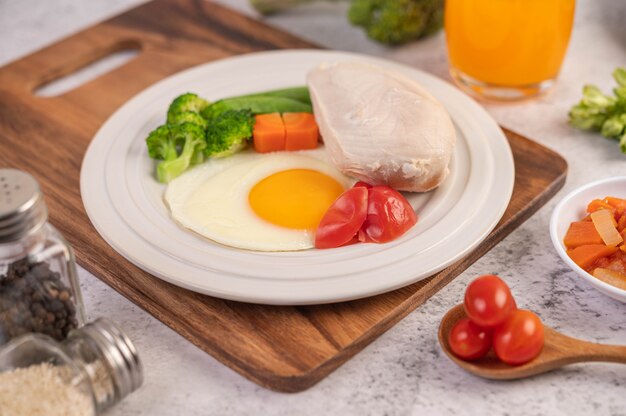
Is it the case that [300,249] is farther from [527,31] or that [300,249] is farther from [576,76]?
Result: [576,76]

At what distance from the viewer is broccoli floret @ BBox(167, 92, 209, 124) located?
3.47m

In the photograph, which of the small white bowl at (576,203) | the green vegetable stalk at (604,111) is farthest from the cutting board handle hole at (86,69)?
the small white bowl at (576,203)

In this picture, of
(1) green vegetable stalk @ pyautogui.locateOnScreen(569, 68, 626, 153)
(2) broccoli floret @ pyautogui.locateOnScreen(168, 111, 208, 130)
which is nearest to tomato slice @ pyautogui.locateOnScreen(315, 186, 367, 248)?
(2) broccoli floret @ pyautogui.locateOnScreen(168, 111, 208, 130)

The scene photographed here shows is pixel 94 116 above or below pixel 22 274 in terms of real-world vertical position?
below

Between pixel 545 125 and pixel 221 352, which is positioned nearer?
pixel 221 352

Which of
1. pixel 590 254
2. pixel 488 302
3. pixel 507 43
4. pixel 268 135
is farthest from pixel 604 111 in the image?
pixel 488 302

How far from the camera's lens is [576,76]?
429 centimetres

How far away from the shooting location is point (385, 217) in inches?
115

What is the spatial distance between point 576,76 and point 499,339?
224 centimetres

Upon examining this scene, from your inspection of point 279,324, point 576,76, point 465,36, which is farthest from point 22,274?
point 576,76

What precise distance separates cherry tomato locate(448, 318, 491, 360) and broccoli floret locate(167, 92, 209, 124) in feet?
5.13

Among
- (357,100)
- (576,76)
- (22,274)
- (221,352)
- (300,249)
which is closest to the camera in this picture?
(22,274)

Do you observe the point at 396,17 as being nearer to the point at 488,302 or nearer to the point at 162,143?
the point at 162,143

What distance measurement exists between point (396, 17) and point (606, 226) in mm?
1937
